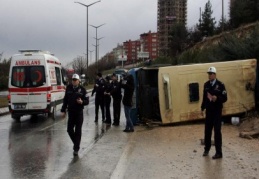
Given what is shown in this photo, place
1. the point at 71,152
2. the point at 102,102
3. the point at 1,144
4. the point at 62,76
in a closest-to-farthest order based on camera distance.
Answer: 1. the point at 71,152
2. the point at 1,144
3. the point at 102,102
4. the point at 62,76

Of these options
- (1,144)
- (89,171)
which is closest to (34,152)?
(1,144)

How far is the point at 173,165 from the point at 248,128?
4919mm

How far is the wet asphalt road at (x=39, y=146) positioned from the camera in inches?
324

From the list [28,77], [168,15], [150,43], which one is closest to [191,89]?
[28,77]

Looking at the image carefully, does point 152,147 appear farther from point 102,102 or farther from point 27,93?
point 27,93

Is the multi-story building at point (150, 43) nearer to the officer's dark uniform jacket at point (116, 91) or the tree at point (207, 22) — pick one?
the tree at point (207, 22)

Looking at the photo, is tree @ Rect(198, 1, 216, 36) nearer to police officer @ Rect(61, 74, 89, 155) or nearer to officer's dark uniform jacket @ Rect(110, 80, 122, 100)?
officer's dark uniform jacket @ Rect(110, 80, 122, 100)

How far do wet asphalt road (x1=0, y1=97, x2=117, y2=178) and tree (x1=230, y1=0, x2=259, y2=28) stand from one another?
37.0 m

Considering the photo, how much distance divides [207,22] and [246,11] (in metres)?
11.8

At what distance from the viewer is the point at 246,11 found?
5078cm

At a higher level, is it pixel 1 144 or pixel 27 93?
pixel 27 93

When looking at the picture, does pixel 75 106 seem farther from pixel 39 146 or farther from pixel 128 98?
pixel 128 98

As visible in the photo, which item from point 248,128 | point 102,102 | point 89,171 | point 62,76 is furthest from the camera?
point 62,76

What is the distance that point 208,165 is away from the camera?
8.30m
